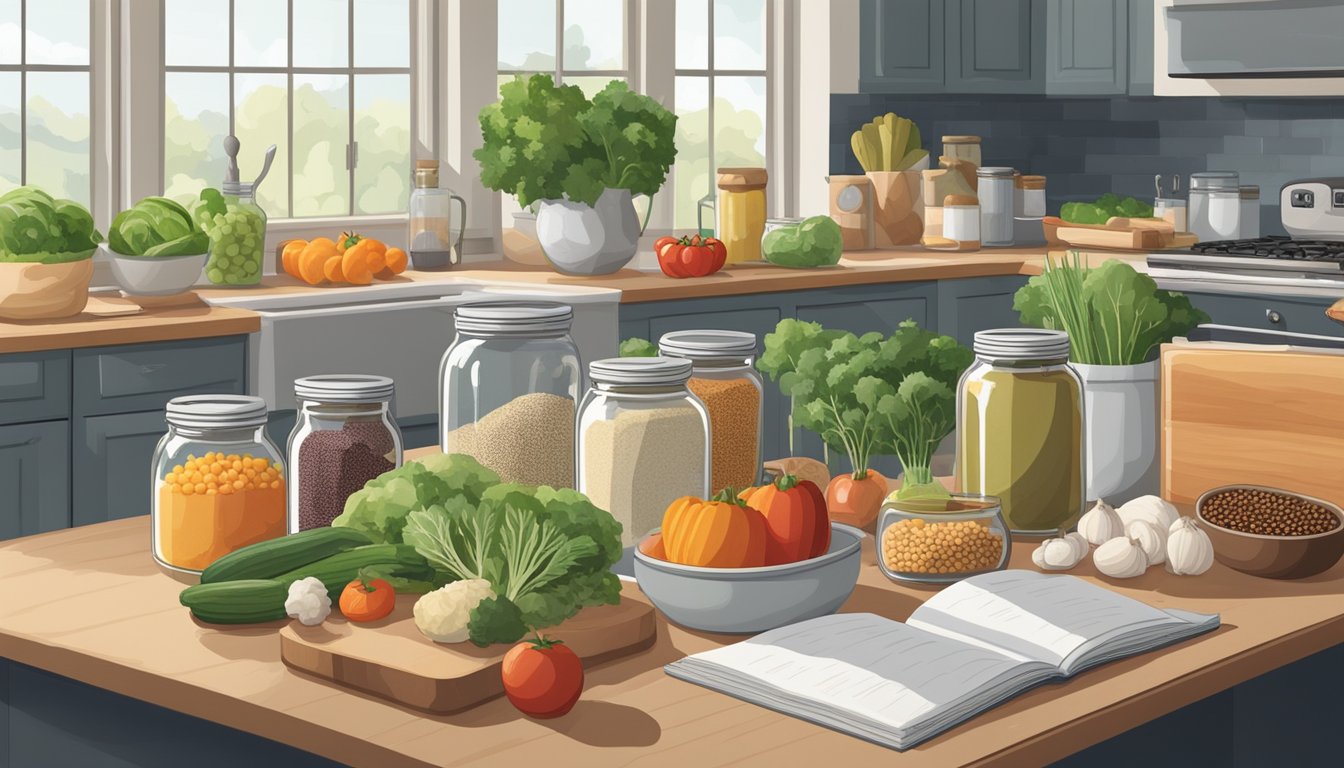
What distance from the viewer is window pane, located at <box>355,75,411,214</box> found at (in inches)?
198

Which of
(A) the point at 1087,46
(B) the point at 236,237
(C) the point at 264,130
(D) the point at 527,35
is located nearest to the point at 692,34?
(D) the point at 527,35

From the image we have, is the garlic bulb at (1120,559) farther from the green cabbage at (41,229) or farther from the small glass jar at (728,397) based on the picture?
the green cabbage at (41,229)

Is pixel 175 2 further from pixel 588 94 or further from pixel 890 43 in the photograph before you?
pixel 890 43

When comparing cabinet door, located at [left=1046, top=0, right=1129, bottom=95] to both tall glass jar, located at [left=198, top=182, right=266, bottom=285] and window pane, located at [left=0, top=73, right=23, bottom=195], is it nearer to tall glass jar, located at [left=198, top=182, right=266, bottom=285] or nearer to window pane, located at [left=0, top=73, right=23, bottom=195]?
tall glass jar, located at [left=198, top=182, right=266, bottom=285]

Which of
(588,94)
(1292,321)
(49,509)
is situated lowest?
(49,509)

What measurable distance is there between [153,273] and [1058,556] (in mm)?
2780

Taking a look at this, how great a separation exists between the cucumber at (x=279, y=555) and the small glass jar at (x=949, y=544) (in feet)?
1.76

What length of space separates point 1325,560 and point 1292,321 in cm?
296

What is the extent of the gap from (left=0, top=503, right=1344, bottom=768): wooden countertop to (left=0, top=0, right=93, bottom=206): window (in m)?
2.76

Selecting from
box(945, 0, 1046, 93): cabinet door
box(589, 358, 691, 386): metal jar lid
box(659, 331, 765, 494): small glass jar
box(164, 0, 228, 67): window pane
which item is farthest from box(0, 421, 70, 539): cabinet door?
box(945, 0, 1046, 93): cabinet door

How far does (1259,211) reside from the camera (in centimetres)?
555

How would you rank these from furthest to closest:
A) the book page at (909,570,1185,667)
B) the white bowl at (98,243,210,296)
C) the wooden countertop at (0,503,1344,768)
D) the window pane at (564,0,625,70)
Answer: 1. the window pane at (564,0,625,70)
2. the white bowl at (98,243,210,296)
3. the book page at (909,570,1185,667)
4. the wooden countertop at (0,503,1344,768)

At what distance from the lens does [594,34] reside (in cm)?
550

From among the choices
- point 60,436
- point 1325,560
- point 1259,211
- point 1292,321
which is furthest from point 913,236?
point 1325,560
